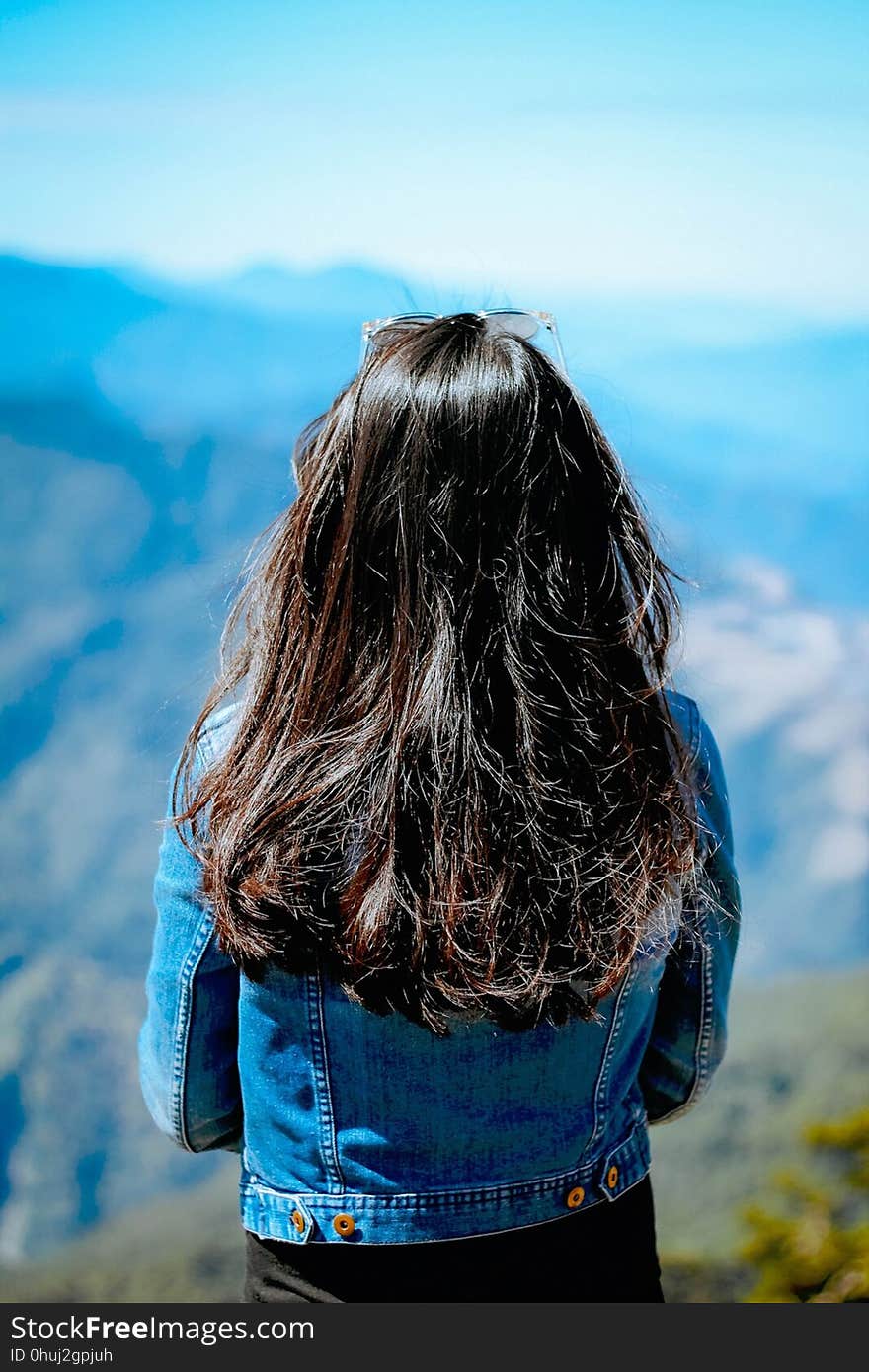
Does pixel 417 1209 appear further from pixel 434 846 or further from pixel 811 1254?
pixel 811 1254

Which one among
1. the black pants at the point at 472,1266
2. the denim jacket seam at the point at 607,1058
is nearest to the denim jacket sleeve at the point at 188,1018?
the black pants at the point at 472,1266

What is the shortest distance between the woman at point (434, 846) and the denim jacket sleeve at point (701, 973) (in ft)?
0.08

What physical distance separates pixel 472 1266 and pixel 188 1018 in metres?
0.26

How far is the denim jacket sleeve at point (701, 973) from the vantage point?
2.71 ft

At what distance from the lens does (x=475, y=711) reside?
2.29 feet

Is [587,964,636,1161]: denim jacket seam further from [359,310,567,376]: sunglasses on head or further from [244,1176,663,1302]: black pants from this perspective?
[359,310,567,376]: sunglasses on head

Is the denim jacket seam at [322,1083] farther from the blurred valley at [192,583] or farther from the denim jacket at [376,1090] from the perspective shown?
the blurred valley at [192,583]

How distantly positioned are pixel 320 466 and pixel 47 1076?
2.20m

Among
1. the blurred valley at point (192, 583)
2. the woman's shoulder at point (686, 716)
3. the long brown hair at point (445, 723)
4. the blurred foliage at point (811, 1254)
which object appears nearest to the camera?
the long brown hair at point (445, 723)

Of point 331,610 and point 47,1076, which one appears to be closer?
point 331,610

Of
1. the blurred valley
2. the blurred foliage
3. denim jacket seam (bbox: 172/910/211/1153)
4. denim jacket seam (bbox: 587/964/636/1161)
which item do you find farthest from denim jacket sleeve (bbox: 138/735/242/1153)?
the blurred valley

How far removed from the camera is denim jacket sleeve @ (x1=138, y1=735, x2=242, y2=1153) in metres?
0.75
